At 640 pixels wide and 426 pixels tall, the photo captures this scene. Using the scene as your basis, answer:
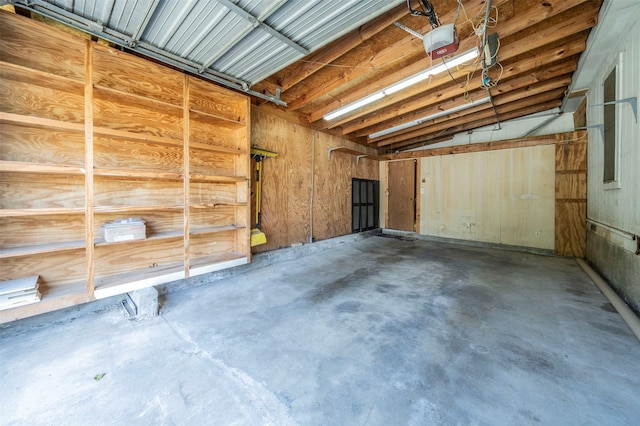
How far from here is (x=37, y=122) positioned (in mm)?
2014

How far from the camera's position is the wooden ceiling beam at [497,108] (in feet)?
13.8

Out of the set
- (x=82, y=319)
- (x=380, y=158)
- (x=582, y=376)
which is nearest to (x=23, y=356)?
(x=82, y=319)

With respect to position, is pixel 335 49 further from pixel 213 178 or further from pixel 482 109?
pixel 482 109

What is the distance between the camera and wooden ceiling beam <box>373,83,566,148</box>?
420 centimetres

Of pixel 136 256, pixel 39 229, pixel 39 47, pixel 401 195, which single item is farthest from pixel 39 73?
pixel 401 195

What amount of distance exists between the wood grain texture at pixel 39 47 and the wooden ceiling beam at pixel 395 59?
270 cm

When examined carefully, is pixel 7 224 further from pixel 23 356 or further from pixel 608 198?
pixel 608 198

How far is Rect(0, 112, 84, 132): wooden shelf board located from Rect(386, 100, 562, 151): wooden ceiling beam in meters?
6.60

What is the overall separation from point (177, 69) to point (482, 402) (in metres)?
3.99

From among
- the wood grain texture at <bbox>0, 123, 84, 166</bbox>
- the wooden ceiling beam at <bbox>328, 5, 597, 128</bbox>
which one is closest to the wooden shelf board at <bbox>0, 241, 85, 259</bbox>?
the wood grain texture at <bbox>0, 123, 84, 166</bbox>

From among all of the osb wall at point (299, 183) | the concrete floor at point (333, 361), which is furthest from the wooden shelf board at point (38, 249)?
the osb wall at point (299, 183)

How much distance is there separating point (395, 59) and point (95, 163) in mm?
3578

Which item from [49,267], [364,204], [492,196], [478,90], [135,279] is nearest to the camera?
[49,267]

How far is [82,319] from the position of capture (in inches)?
86.4
